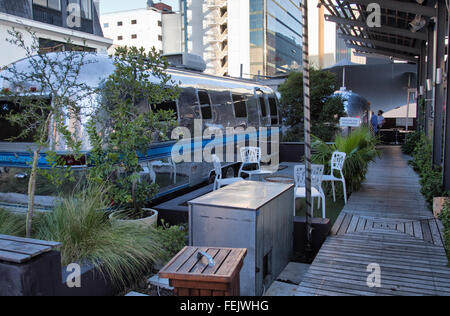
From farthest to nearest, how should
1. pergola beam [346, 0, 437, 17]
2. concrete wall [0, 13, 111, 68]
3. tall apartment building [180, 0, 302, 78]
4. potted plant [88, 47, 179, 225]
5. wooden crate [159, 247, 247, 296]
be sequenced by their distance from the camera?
tall apartment building [180, 0, 302, 78] < concrete wall [0, 13, 111, 68] < pergola beam [346, 0, 437, 17] < potted plant [88, 47, 179, 225] < wooden crate [159, 247, 247, 296]

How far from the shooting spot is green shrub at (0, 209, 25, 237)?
3.91 m

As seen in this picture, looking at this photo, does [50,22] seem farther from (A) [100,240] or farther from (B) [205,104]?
(A) [100,240]

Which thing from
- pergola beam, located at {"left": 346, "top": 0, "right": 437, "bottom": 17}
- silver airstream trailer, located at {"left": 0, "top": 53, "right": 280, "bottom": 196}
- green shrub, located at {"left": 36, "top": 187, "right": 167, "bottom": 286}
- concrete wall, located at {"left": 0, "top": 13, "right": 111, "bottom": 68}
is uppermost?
concrete wall, located at {"left": 0, "top": 13, "right": 111, "bottom": 68}

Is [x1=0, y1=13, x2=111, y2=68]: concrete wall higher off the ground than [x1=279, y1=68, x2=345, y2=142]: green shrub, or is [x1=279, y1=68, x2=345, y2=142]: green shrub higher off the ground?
[x1=0, y1=13, x2=111, y2=68]: concrete wall

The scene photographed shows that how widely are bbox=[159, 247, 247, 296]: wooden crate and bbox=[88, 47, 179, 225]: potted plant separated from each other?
2079mm

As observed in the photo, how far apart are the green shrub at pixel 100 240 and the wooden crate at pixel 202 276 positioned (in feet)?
3.96

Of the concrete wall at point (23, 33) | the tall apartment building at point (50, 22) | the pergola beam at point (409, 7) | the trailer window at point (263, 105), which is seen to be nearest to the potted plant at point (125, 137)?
the trailer window at point (263, 105)

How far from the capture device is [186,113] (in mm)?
7387

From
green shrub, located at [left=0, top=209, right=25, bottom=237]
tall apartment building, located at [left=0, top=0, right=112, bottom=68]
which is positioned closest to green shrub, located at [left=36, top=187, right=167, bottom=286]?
green shrub, located at [left=0, top=209, right=25, bottom=237]

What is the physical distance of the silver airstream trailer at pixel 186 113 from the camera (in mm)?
5371

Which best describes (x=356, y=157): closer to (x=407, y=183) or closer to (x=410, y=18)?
(x=407, y=183)

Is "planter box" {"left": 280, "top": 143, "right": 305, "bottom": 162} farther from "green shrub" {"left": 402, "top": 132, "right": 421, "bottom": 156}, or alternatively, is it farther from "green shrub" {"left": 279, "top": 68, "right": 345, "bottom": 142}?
"green shrub" {"left": 402, "top": 132, "right": 421, "bottom": 156}

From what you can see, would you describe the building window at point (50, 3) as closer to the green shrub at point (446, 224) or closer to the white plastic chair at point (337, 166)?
the white plastic chair at point (337, 166)

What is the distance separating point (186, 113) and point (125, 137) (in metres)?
2.60
